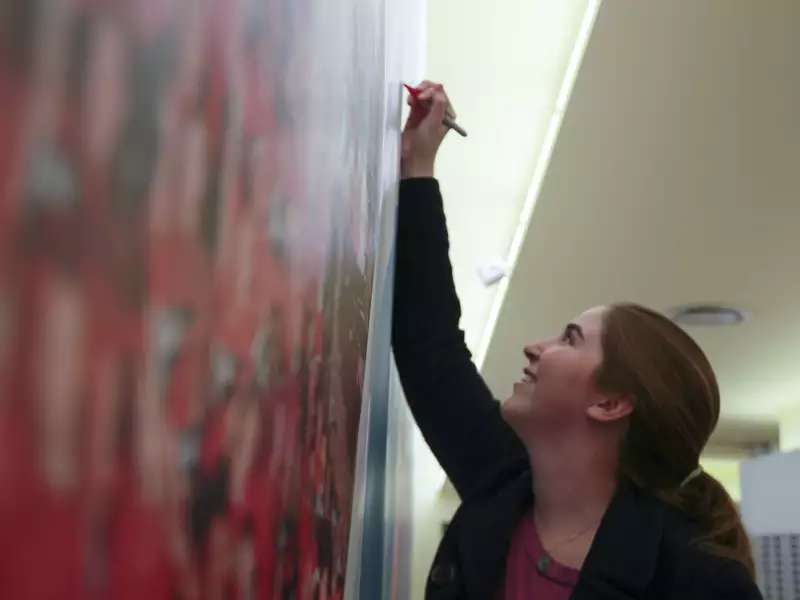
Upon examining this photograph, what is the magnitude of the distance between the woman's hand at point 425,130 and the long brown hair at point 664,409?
26cm

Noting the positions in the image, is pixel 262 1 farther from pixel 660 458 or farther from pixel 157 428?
pixel 660 458

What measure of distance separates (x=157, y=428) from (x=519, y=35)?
70.4 inches

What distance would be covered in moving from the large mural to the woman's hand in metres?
0.64

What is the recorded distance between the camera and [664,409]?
87cm

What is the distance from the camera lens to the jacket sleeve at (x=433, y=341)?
2.94 feet

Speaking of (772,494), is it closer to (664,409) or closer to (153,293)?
(664,409)

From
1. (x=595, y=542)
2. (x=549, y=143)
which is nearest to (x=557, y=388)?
(x=595, y=542)

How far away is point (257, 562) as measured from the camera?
214 millimetres

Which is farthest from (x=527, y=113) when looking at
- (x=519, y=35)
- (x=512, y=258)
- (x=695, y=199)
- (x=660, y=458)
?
(x=660, y=458)

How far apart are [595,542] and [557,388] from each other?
156 mm

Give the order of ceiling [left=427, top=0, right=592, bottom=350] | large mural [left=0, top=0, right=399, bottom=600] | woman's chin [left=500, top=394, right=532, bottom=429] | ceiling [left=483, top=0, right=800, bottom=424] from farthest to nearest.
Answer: ceiling [left=427, top=0, right=592, bottom=350], ceiling [left=483, top=0, right=800, bottom=424], woman's chin [left=500, top=394, right=532, bottom=429], large mural [left=0, top=0, right=399, bottom=600]

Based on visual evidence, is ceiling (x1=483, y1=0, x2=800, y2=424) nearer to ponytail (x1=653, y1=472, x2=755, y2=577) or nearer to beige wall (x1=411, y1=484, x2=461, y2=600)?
beige wall (x1=411, y1=484, x2=461, y2=600)

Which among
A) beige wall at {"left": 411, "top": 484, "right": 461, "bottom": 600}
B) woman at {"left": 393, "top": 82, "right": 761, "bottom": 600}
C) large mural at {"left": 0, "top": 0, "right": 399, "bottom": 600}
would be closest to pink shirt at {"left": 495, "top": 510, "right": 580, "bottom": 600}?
woman at {"left": 393, "top": 82, "right": 761, "bottom": 600}

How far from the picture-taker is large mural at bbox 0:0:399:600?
0.32 feet
